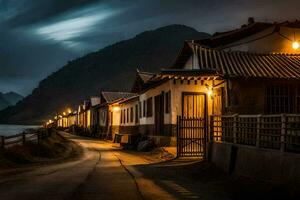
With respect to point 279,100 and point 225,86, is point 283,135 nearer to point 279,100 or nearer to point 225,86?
point 225,86

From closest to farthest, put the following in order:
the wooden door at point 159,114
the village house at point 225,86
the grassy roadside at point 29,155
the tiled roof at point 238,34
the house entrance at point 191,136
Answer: the grassy roadside at point 29,155, the house entrance at point 191,136, the village house at point 225,86, the wooden door at point 159,114, the tiled roof at point 238,34

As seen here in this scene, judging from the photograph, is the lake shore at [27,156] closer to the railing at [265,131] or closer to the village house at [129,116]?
the railing at [265,131]

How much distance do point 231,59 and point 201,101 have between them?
3366 mm

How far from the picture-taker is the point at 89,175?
1688 centimetres

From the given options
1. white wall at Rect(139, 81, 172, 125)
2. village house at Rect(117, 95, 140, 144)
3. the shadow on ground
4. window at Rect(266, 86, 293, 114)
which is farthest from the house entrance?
village house at Rect(117, 95, 140, 144)

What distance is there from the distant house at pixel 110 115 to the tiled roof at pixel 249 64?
23.3m

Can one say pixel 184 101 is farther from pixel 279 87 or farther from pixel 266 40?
pixel 266 40

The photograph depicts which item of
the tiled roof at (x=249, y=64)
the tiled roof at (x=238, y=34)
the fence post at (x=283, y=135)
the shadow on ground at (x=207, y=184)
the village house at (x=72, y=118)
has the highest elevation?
the tiled roof at (x=238, y=34)

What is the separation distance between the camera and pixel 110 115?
5888cm

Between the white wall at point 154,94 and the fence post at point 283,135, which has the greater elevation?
the white wall at point 154,94

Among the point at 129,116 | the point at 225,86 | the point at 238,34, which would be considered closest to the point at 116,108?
the point at 129,116

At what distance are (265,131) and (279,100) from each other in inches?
452

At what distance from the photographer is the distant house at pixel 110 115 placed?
180 ft

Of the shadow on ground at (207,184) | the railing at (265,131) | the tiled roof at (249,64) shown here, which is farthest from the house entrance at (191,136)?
the railing at (265,131)
